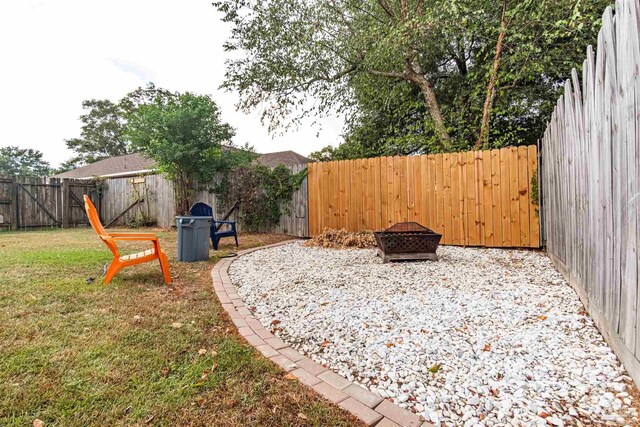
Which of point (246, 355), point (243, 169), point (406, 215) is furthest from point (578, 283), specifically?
point (243, 169)

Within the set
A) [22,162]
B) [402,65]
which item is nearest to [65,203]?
[402,65]

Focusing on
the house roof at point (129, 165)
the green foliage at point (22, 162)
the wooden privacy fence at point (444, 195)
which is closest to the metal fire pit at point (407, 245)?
the wooden privacy fence at point (444, 195)

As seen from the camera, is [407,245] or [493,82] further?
[493,82]

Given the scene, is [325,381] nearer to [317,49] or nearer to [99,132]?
[317,49]

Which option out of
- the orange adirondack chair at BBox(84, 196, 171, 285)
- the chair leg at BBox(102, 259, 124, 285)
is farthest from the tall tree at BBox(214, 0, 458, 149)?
the chair leg at BBox(102, 259, 124, 285)

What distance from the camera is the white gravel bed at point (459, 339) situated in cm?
144

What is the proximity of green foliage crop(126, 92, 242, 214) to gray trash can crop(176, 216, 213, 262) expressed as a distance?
14.5 ft

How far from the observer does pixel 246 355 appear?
1.90m

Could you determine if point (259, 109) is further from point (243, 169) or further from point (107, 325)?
point (107, 325)

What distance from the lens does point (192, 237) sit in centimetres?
482

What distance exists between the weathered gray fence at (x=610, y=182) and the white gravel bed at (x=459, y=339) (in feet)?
0.76

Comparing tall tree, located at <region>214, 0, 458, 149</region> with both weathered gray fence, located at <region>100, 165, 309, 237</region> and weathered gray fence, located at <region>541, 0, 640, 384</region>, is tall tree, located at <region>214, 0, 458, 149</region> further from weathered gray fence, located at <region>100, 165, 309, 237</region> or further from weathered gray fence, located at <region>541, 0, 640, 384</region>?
weathered gray fence, located at <region>541, 0, 640, 384</region>

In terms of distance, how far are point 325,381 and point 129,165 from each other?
20.1 meters

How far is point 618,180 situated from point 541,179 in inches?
165
